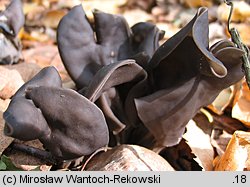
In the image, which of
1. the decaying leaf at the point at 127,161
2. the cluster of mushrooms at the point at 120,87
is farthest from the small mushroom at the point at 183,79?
the decaying leaf at the point at 127,161

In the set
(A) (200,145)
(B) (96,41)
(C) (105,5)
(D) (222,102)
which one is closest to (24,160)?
(B) (96,41)

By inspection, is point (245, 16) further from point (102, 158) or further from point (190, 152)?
point (102, 158)

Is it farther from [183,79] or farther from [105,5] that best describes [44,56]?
[183,79]

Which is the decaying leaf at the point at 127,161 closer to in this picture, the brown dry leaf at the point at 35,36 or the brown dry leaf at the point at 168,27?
the brown dry leaf at the point at 35,36

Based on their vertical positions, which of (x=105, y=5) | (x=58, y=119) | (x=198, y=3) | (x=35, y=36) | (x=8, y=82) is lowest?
(x=35, y=36)

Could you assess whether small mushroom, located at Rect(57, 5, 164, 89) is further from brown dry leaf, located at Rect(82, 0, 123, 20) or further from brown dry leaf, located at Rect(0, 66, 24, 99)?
brown dry leaf, located at Rect(82, 0, 123, 20)

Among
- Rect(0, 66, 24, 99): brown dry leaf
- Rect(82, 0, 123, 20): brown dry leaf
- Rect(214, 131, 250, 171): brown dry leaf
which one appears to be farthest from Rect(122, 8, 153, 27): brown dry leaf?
Rect(214, 131, 250, 171): brown dry leaf
